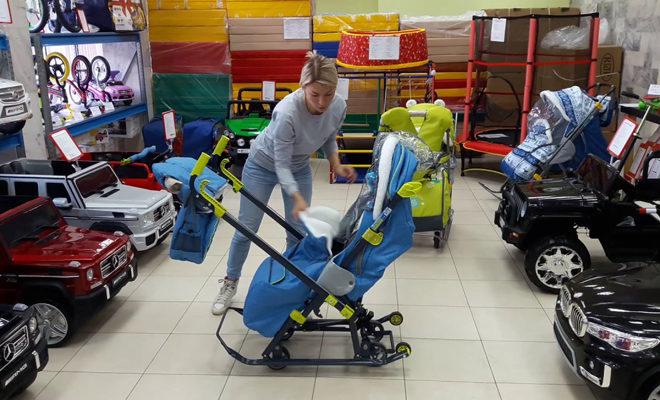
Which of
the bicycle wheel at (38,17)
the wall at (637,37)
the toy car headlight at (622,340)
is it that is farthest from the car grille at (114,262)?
the wall at (637,37)

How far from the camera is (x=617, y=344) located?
8.89 ft

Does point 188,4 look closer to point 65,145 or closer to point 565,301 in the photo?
point 65,145

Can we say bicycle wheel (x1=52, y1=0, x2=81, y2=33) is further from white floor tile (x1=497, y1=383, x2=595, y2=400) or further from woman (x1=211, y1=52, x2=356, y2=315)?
white floor tile (x1=497, y1=383, x2=595, y2=400)

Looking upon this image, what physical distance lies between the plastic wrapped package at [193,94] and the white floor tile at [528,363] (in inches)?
216

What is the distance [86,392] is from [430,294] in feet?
7.66

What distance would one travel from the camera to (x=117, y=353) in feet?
11.6

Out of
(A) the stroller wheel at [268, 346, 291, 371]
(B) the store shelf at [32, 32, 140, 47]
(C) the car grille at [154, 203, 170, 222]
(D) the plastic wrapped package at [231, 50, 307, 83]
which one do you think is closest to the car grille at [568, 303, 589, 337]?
(A) the stroller wheel at [268, 346, 291, 371]

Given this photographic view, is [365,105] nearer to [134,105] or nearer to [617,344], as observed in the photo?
[134,105]

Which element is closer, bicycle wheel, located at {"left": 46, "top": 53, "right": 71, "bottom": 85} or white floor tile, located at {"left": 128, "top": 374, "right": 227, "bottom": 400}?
white floor tile, located at {"left": 128, "top": 374, "right": 227, "bottom": 400}

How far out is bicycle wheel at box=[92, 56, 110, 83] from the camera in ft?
23.5

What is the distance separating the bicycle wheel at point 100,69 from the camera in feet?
23.5

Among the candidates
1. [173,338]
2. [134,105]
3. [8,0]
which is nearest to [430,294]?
[173,338]

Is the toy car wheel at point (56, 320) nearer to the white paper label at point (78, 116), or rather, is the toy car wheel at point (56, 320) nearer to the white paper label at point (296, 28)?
the white paper label at point (78, 116)

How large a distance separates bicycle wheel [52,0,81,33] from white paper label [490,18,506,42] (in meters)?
4.67
